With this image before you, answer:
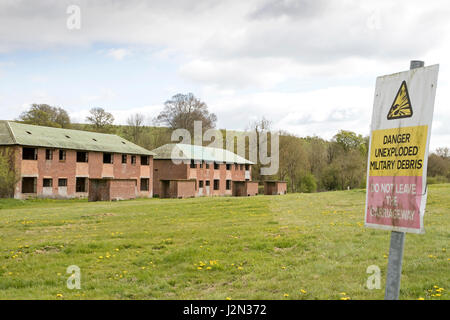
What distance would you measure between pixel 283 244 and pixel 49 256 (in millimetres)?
6777

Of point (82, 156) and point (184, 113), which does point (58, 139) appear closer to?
point (82, 156)

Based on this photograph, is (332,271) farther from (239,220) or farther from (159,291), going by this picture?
(239,220)

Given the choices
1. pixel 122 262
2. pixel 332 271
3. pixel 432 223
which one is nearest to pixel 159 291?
pixel 122 262

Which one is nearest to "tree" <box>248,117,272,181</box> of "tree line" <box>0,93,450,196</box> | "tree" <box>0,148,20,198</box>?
"tree line" <box>0,93,450,196</box>

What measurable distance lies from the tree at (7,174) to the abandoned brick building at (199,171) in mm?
15197

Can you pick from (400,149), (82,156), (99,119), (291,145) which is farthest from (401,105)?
(99,119)

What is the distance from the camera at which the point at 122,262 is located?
11.0 metres

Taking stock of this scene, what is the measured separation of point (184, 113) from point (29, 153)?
4640 centimetres

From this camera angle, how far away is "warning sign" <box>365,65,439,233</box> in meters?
4.45

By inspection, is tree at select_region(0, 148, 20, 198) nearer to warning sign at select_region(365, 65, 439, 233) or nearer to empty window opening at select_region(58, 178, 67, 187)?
empty window opening at select_region(58, 178, 67, 187)

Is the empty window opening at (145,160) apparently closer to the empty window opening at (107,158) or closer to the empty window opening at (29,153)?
the empty window opening at (107,158)

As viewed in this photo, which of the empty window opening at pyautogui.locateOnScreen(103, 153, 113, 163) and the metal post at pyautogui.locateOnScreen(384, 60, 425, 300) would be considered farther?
the empty window opening at pyautogui.locateOnScreen(103, 153, 113, 163)

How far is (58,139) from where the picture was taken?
4762cm

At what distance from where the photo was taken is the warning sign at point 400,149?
445cm
